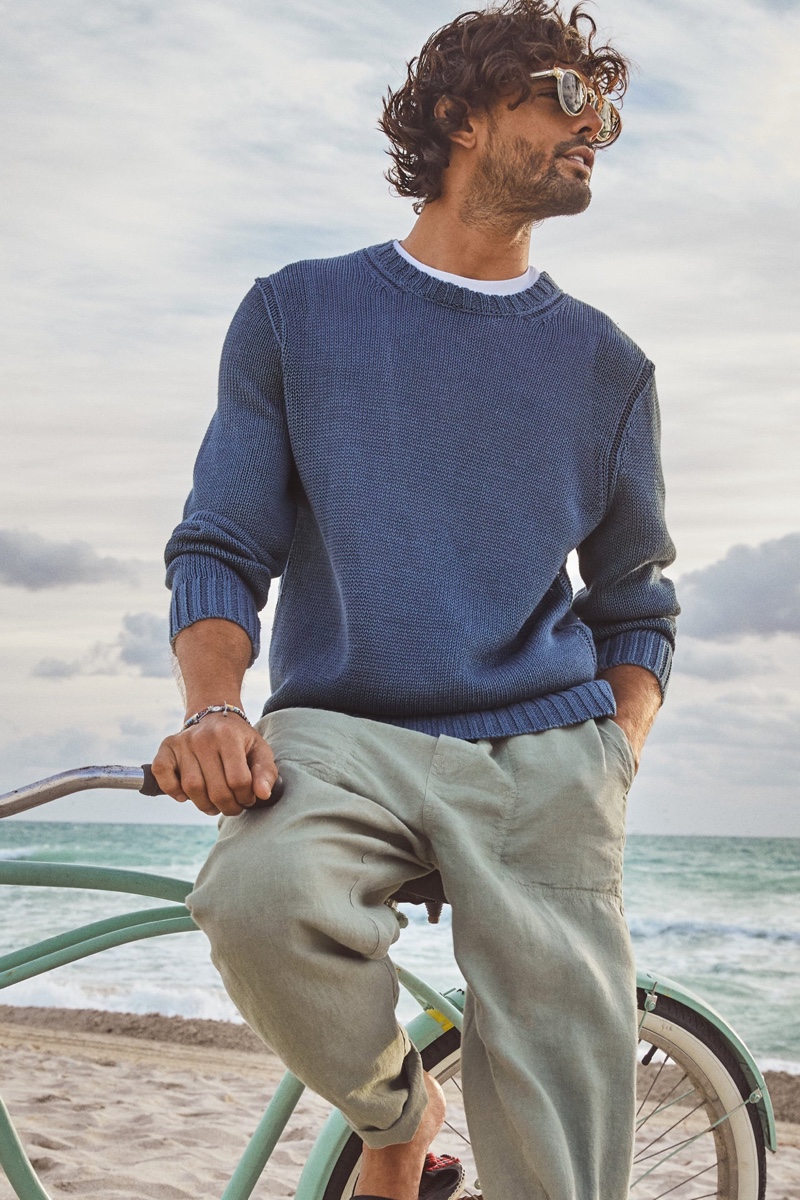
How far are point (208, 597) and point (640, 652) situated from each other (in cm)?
73

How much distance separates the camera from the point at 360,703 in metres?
1.58

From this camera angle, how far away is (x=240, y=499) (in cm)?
164

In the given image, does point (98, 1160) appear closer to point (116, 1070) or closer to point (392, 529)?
point (116, 1070)

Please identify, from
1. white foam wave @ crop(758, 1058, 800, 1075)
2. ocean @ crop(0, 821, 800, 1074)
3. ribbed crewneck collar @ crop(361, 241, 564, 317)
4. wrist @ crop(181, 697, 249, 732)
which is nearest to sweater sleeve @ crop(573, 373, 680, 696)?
ribbed crewneck collar @ crop(361, 241, 564, 317)

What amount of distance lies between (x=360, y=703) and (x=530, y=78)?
0.98 metres

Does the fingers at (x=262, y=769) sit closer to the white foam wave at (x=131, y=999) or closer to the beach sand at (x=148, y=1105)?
the beach sand at (x=148, y=1105)

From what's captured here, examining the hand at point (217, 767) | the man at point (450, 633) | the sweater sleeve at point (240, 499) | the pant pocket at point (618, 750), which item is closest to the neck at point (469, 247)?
the man at point (450, 633)

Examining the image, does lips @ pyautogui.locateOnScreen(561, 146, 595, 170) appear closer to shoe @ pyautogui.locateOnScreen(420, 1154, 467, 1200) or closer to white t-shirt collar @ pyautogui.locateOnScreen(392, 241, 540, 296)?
white t-shirt collar @ pyautogui.locateOnScreen(392, 241, 540, 296)

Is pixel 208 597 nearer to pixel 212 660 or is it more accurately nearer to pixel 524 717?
pixel 212 660

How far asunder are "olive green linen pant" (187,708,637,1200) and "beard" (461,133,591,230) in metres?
0.78

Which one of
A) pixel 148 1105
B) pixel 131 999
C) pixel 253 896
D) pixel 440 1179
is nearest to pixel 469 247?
pixel 253 896

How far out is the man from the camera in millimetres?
1368

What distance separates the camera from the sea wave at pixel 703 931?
13.8 m

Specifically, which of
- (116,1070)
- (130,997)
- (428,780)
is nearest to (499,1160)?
(428,780)
